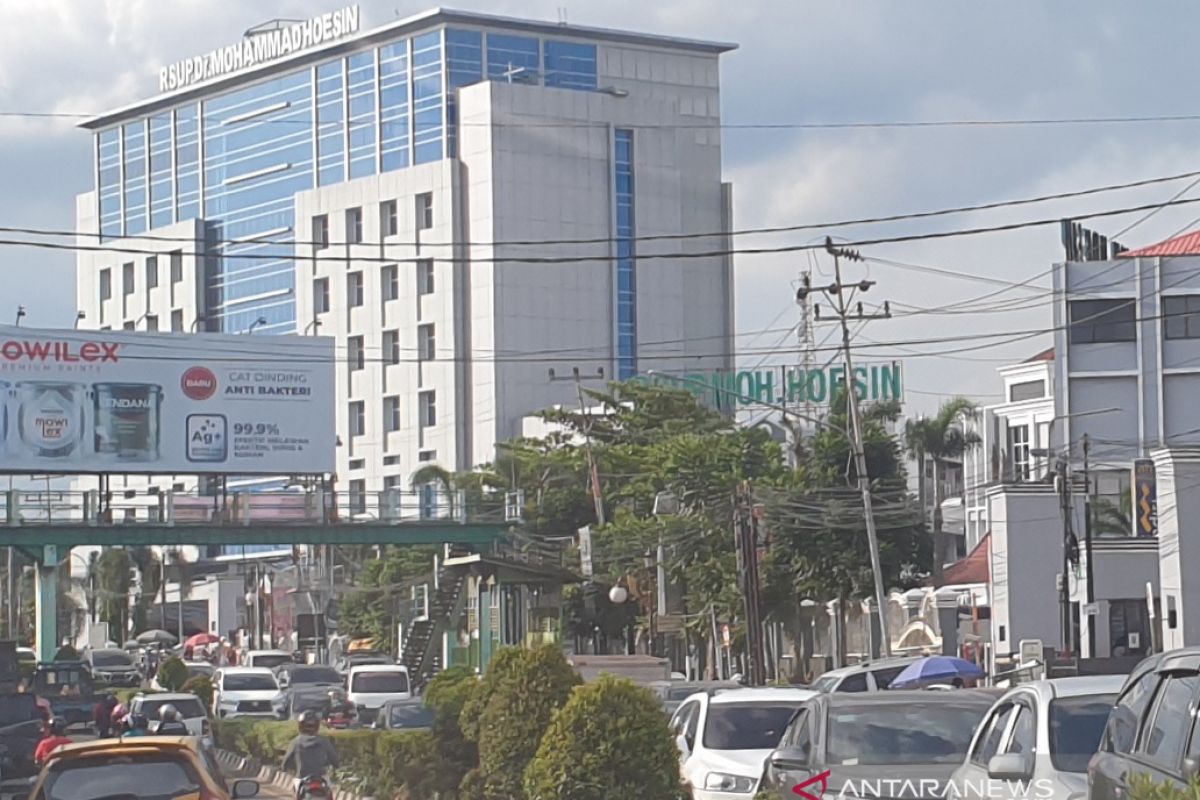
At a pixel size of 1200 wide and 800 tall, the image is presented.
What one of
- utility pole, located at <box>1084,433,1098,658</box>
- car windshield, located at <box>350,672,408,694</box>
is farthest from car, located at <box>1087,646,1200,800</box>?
utility pole, located at <box>1084,433,1098,658</box>

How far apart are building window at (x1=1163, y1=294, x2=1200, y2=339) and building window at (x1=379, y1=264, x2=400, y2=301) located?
49.5 meters

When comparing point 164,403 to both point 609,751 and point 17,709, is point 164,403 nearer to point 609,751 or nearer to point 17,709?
point 17,709

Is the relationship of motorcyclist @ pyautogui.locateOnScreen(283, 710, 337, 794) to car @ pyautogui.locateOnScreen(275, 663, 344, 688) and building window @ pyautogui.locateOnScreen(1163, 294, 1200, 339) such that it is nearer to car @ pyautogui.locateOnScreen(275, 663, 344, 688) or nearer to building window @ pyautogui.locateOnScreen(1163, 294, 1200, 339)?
car @ pyautogui.locateOnScreen(275, 663, 344, 688)

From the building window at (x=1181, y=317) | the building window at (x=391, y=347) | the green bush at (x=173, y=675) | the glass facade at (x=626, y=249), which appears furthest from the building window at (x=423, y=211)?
the green bush at (x=173, y=675)

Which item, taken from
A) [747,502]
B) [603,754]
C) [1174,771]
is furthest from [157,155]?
[1174,771]

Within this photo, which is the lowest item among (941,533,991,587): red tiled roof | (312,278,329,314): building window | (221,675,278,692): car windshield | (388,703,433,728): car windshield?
(221,675,278,692): car windshield

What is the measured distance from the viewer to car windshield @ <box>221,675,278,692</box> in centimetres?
4944

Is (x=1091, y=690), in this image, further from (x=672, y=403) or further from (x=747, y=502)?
(x=672, y=403)

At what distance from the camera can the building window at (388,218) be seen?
366ft

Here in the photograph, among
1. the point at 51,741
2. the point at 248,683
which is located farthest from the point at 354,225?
the point at 51,741

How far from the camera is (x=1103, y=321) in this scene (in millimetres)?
72125

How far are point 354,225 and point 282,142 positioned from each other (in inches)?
637

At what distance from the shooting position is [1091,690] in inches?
524

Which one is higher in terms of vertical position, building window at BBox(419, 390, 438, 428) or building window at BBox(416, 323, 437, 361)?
building window at BBox(416, 323, 437, 361)
